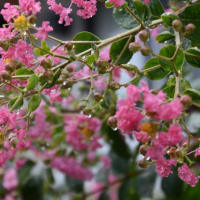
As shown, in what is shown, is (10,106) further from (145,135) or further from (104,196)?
(104,196)

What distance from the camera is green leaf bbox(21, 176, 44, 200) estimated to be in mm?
1510

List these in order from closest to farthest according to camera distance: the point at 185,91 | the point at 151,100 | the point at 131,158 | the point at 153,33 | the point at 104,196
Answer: the point at 151,100 < the point at 185,91 < the point at 153,33 < the point at 131,158 < the point at 104,196

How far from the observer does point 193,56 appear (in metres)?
0.75

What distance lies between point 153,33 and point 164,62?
52cm

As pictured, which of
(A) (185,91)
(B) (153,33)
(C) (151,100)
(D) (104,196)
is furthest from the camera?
(D) (104,196)

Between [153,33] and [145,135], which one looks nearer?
[145,135]

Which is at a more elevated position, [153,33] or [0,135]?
[0,135]

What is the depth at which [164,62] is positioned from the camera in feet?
2.37

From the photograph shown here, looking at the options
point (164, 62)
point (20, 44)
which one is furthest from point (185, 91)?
point (20, 44)

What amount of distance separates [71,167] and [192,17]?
83 centimetres

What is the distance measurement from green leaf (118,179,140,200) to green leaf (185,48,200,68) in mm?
761

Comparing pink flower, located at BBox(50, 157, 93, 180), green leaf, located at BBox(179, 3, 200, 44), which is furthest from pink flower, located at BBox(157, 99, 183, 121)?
pink flower, located at BBox(50, 157, 93, 180)

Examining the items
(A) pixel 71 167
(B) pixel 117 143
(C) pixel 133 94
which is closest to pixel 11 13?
(C) pixel 133 94

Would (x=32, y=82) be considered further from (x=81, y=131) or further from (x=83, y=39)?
(x=81, y=131)
